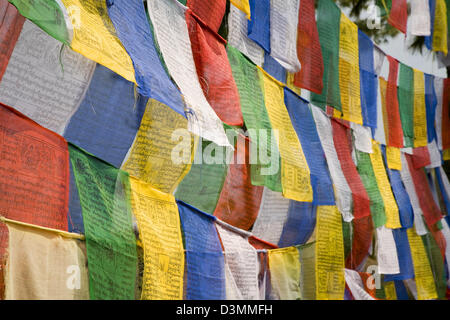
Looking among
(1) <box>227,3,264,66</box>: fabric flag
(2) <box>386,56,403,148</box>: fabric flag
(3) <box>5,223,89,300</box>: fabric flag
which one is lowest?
(3) <box>5,223,89,300</box>: fabric flag

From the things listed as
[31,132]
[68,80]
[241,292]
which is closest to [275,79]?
[241,292]

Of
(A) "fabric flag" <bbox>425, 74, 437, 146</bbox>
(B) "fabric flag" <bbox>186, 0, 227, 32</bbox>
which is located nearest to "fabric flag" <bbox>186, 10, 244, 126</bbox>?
(B) "fabric flag" <bbox>186, 0, 227, 32</bbox>

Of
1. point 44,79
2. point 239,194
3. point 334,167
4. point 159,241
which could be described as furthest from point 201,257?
point 334,167

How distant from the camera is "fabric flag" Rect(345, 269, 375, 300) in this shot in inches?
122

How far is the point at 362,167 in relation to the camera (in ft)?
11.3

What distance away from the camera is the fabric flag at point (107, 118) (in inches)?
56.1

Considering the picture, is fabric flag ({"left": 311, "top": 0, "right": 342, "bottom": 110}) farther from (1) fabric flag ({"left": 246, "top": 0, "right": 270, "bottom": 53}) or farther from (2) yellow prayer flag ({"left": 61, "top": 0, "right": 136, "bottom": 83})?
(2) yellow prayer flag ({"left": 61, "top": 0, "right": 136, "bottom": 83})

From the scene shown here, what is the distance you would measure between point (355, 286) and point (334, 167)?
72 cm

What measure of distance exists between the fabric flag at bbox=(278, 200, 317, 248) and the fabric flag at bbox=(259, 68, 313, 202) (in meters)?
0.30

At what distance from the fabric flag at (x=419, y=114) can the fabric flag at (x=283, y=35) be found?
1.81m

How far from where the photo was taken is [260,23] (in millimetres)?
2445

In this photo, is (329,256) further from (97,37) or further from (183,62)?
(97,37)

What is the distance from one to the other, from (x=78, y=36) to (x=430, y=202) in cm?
379

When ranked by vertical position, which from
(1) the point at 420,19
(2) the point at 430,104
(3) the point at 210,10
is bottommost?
(3) the point at 210,10
